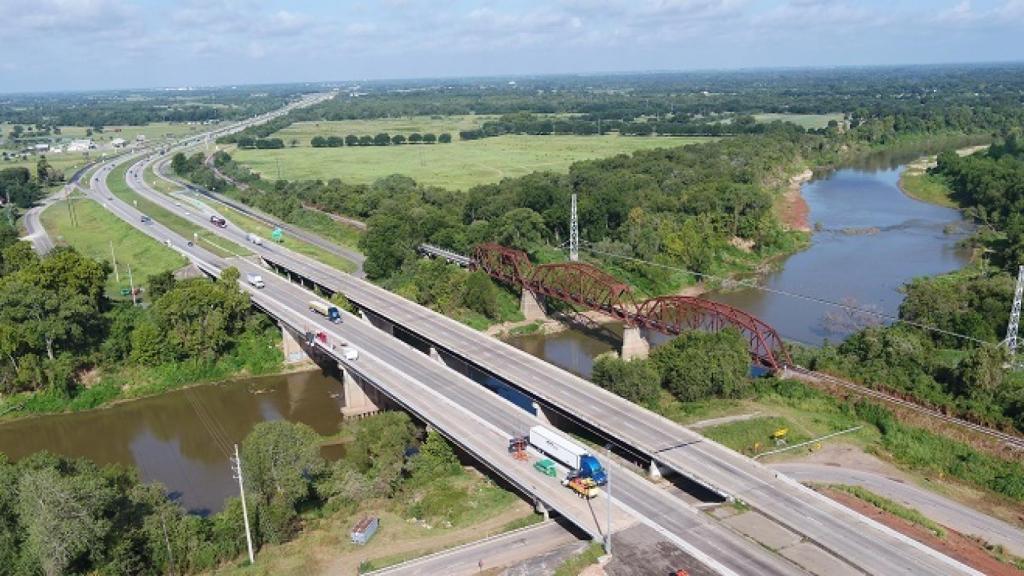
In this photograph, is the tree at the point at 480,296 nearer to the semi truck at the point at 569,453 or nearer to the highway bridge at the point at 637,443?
the highway bridge at the point at 637,443

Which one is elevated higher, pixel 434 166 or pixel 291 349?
pixel 434 166

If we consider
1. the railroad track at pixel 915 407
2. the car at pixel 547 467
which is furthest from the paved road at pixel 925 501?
the car at pixel 547 467

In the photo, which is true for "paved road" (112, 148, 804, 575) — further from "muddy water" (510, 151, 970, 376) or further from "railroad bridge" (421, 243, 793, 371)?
"railroad bridge" (421, 243, 793, 371)

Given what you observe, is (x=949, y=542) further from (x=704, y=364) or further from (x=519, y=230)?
(x=519, y=230)

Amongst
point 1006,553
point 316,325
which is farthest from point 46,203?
point 1006,553

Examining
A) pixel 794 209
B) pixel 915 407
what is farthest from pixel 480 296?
pixel 794 209
